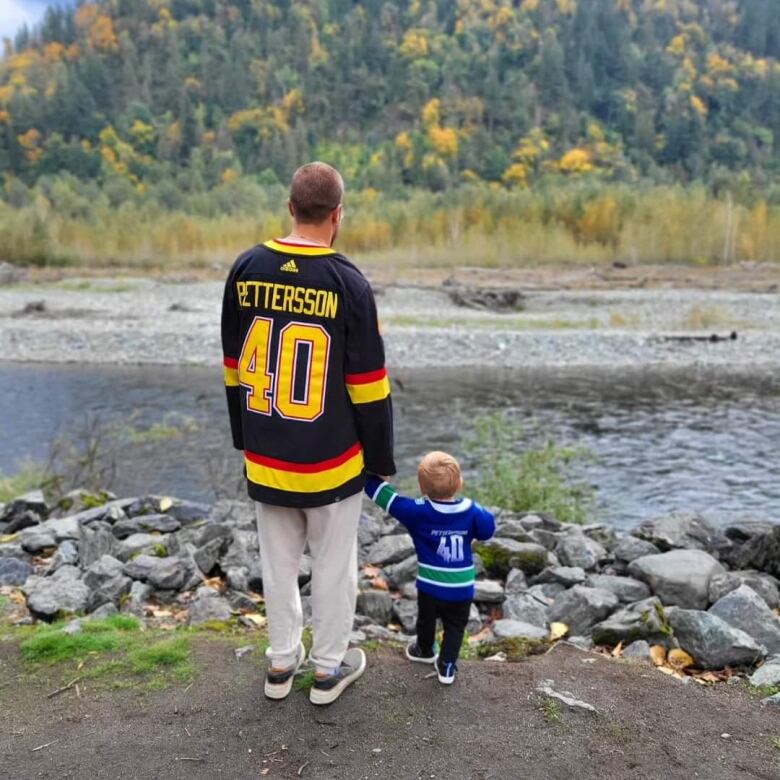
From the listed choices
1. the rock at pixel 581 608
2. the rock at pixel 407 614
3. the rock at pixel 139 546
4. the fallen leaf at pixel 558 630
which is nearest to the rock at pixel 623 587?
the rock at pixel 581 608

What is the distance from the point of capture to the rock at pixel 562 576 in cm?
639

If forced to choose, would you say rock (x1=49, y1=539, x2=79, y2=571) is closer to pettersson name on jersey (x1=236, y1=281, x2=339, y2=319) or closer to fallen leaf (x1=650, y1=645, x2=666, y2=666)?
pettersson name on jersey (x1=236, y1=281, x2=339, y2=319)

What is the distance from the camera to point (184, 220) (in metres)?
43.6

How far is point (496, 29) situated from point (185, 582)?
111204mm

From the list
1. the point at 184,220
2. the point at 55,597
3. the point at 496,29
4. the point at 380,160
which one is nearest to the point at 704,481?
the point at 55,597

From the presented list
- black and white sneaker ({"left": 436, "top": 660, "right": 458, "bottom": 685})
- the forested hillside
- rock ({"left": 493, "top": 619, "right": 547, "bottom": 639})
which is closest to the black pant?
black and white sneaker ({"left": 436, "top": 660, "right": 458, "bottom": 685})

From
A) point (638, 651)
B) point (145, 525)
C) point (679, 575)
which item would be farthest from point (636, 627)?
point (145, 525)

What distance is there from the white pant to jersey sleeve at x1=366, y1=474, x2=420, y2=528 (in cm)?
12

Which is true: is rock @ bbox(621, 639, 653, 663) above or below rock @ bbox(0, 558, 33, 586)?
above

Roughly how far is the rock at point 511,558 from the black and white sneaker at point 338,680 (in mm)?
2792

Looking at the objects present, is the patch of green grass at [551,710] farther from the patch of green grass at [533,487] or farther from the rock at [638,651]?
the patch of green grass at [533,487]

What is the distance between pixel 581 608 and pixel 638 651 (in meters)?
0.69

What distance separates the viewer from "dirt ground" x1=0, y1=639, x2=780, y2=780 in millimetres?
3379

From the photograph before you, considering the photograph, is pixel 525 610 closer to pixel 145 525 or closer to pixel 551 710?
pixel 551 710
